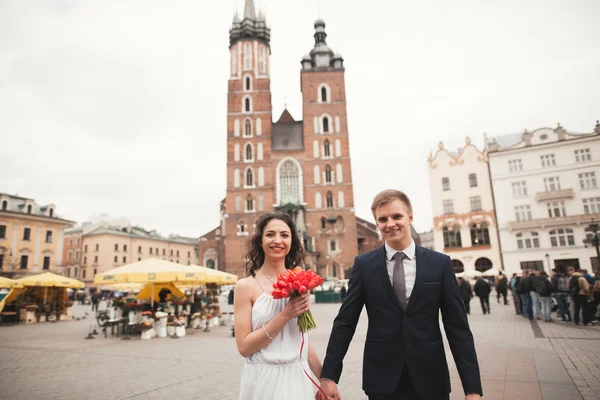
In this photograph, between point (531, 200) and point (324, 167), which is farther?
point (324, 167)

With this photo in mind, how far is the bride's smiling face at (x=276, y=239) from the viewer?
2586mm

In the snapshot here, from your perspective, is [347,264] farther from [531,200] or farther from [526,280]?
[526,280]

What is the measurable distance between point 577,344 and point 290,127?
4589cm

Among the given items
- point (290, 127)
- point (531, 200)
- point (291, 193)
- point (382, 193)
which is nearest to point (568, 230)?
point (531, 200)

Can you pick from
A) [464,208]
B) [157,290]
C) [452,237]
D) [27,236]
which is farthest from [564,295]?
[27,236]

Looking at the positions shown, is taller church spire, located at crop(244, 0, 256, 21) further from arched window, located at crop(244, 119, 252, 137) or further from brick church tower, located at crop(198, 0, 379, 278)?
arched window, located at crop(244, 119, 252, 137)

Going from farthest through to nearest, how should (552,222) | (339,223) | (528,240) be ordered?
(339,223)
(528,240)
(552,222)

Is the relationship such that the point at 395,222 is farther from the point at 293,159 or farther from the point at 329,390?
the point at 293,159

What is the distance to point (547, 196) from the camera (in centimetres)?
3306

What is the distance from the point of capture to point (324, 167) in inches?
1854

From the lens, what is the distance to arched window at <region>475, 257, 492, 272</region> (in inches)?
1388

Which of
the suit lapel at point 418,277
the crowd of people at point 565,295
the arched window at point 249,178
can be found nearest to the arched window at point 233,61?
the arched window at point 249,178

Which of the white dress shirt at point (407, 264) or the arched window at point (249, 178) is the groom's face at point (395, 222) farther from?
the arched window at point (249, 178)

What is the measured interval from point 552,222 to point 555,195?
232 centimetres
